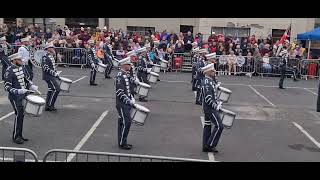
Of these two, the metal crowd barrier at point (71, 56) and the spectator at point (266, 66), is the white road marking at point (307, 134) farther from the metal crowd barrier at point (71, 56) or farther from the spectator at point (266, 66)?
the metal crowd barrier at point (71, 56)

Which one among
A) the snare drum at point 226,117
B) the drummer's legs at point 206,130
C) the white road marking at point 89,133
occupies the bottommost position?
the white road marking at point 89,133

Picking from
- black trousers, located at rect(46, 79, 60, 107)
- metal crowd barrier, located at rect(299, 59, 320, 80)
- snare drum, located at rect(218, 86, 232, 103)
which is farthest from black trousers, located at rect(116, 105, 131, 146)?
metal crowd barrier, located at rect(299, 59, 320, 80)

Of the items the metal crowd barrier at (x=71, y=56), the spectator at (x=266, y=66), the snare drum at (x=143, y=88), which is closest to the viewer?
the snare drum at (x=143, y=88)

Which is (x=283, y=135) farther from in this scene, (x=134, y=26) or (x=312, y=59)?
(x=134, y=26)

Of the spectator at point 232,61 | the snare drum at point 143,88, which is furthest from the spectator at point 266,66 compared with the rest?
the snare drum at point 143,88

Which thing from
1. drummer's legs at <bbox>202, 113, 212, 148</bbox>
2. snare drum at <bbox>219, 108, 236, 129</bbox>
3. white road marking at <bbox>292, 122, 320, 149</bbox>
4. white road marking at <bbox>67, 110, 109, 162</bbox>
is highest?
snare drum at <bbox>219, 108, 236, 129</bbox>

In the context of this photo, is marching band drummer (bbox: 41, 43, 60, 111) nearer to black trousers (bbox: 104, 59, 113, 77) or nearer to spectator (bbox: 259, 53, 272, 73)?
black trousers (bbox: 104, 59, 113, 77)

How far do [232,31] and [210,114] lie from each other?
22565 mm

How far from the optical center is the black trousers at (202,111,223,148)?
8.75 m

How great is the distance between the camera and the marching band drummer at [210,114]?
8737 mm

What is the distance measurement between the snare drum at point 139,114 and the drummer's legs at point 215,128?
1251 mm

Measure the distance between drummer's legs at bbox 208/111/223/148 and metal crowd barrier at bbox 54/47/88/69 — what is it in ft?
49.3

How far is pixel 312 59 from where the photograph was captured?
22344 millimetres
